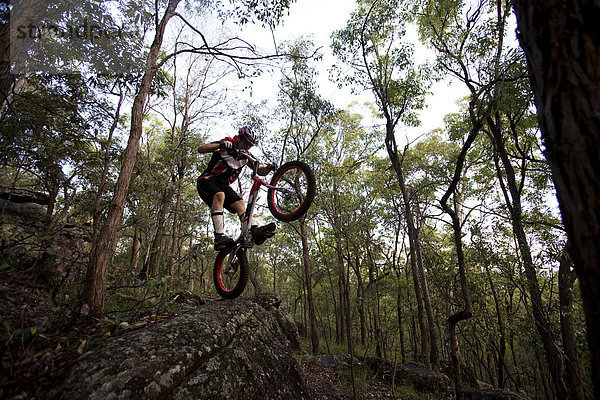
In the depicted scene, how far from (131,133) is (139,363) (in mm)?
3587

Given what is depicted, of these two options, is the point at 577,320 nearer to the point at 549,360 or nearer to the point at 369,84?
the point at 549,360

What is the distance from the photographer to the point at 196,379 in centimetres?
232

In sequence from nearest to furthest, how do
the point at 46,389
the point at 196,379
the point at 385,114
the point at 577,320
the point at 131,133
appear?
the point at 46,389, the point at 196,379, the point at 131,133, the point at 577,320, the point at 385,114

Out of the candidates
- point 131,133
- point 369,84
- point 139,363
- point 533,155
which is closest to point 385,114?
point 369,84

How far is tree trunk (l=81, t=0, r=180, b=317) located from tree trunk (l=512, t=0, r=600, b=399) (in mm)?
4518

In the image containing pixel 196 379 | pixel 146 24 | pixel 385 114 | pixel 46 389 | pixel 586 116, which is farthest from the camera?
pixel 385 114

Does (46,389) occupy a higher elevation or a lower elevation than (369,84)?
lower

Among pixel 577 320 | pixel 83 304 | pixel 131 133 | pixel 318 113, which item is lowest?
pixel 577 320

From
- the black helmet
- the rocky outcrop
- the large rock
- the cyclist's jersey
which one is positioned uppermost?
the black helmet

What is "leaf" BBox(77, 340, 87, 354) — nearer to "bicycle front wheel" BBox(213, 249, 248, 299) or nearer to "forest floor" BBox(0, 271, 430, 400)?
"forest floor" BBox(0, 271, 430, 400)

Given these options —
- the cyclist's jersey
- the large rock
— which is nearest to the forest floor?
the large rock

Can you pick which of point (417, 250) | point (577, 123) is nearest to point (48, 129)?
point (577, 123)

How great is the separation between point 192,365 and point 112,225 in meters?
2.47

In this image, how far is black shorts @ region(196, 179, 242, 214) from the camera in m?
4.88
